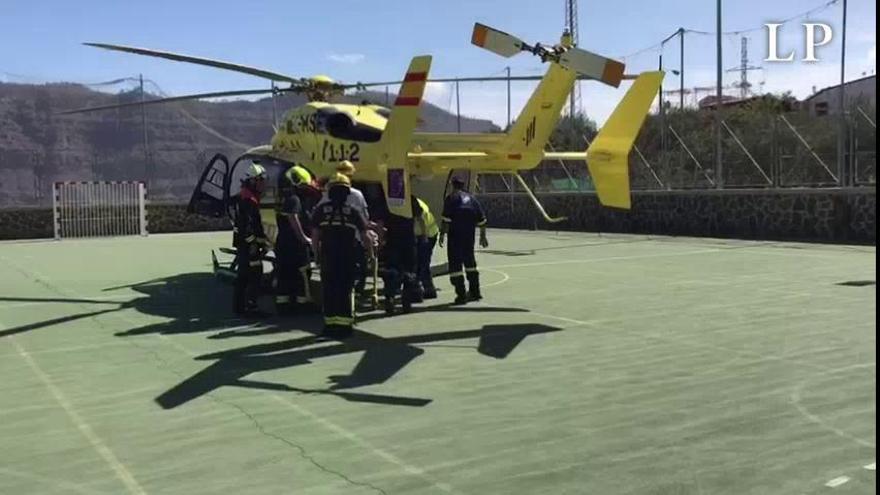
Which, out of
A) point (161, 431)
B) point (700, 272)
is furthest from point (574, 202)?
point (161, 431)

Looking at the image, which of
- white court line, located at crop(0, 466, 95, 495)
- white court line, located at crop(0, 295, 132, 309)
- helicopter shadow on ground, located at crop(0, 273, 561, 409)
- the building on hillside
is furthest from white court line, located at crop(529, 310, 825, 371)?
the building on hillside

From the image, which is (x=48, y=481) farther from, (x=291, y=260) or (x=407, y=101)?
(x=407, y=101)

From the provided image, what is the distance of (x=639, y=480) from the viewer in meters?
4.48

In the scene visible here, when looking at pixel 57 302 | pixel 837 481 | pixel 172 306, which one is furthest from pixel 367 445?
pixel 57 302

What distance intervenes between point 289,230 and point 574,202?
1933 cm

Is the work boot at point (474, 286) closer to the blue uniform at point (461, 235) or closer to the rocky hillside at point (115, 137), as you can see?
the blue uniform at point (461, 235)

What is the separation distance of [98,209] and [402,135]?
2315 cm

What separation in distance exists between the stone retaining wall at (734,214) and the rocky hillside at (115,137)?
23.3ft

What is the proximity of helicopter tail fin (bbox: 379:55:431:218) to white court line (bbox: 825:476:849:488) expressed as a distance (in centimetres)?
624

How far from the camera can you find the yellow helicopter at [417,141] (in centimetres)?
1021

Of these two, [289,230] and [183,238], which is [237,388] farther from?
[183,238]

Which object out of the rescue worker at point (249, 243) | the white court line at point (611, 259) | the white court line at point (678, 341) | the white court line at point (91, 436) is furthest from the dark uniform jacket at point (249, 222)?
the white court line at point (611, 259)

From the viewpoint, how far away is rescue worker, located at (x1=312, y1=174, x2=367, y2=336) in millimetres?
8875

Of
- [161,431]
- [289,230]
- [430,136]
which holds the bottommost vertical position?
[161,431]
